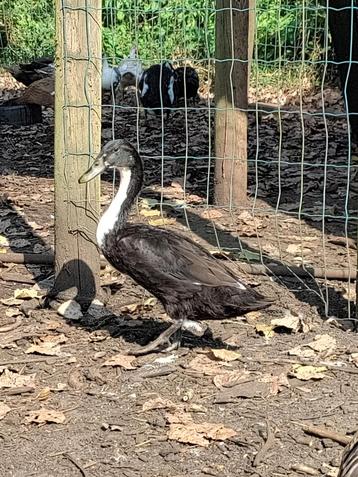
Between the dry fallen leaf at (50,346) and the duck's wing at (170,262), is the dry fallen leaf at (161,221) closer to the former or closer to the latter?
the dry fallen leaf at (50,346)

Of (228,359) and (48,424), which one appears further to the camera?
(228,359)

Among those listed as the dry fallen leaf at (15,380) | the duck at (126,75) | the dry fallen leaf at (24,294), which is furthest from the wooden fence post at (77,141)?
the duck at (126,75)

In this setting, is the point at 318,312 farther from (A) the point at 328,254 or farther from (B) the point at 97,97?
(B) the point at 97,97

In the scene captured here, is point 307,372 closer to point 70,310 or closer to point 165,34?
point 70,310

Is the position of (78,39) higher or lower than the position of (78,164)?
higher

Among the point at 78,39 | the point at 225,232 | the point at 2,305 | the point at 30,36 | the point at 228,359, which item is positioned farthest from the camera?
the point at 30,36

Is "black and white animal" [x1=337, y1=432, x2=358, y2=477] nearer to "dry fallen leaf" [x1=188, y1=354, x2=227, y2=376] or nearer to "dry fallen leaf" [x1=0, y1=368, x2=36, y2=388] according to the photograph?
"dry fallen leaf" [x1=188, y1=354, x2=227, y2=376]

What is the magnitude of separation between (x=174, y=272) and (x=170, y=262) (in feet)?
0.19

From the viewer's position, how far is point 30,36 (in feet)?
52.4

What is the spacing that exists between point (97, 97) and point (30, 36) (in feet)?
36.4

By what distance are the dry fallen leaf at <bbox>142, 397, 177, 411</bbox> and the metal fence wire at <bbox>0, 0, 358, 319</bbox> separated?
1.45m

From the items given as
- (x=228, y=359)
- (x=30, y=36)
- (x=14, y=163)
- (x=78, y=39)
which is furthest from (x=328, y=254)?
(x=30, y=36)

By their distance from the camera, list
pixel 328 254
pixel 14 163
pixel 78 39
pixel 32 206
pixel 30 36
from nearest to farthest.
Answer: pixel 78 39 → pixel 328 254 → pixel 32 206 → pixel 14 163 → pixel 30 36

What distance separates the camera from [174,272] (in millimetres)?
4805
